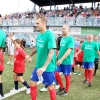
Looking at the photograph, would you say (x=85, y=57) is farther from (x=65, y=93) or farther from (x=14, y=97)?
(x=14, y=97)

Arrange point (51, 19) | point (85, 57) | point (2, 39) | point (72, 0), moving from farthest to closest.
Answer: point (72, 0) → point (51, 19) → point (85, 57) → point (2, 39)

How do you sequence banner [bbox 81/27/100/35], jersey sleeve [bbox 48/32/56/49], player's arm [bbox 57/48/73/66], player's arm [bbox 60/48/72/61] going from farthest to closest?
banner [bbox 81/27/100/35], player's arm [bbox 60/48/72/61], player's arm [bbox 57/48/73/66], jersey sleeve [bbox 48/32/56/49]

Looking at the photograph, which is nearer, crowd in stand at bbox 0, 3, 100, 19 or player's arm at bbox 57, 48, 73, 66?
player's arm at bbox 57, 48, 73, 66

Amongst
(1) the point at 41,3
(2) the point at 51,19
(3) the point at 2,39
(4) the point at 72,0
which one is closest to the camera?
(3) the point at 2,39

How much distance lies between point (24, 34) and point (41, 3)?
12.5m

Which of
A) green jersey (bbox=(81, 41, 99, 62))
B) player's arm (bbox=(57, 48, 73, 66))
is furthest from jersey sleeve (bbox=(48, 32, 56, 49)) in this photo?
green jersey (bbox=(81, 41, 99, 62))

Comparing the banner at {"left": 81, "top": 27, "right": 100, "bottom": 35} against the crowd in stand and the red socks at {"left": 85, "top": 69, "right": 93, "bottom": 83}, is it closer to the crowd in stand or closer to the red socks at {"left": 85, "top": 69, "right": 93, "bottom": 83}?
the crowd in stand

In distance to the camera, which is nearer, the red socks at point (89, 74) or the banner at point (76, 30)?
the red socks at point (89, 74)

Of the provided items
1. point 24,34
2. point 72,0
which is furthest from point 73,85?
point 72,0

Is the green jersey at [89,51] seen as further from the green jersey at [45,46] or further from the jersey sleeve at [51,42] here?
the jersey sleeve at [51,42]

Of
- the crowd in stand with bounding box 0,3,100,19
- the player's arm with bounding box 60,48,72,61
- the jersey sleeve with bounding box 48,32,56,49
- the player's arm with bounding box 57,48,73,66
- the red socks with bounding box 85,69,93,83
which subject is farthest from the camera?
the crowd in stand with bounding box 0,3,100,19

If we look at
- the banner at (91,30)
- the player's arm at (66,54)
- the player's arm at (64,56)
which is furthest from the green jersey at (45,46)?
the banner at (91,30)

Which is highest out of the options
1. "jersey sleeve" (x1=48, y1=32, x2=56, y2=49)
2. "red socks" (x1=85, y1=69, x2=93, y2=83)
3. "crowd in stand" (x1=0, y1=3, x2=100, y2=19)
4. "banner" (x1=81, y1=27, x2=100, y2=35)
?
"crowd in stand" (x1=0, y1=3, x2=100, y2=19)

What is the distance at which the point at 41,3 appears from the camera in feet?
117
